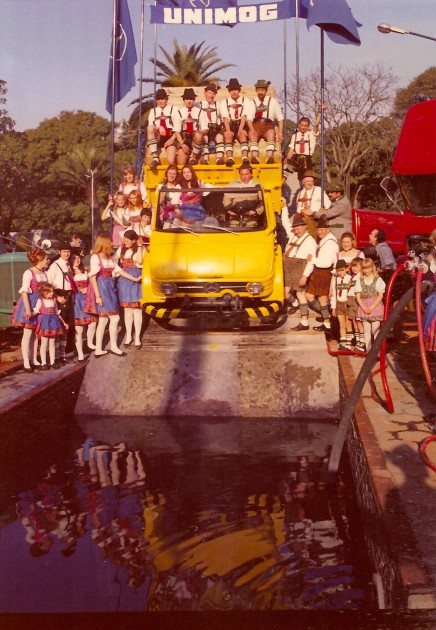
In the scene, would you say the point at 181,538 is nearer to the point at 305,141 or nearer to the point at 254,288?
the point at 254,288

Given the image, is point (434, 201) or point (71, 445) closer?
point (434, 201)

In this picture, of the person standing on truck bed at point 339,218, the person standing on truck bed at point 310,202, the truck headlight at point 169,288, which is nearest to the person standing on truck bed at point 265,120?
the person standing on truck bed at point 310,202

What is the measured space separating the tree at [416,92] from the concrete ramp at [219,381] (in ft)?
98.7

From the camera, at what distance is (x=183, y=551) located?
20.1 ft

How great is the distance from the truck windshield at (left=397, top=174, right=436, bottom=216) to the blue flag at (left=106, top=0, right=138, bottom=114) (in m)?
9.93

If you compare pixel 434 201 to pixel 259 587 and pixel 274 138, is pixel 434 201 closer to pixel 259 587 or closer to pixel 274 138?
pixel 259 587

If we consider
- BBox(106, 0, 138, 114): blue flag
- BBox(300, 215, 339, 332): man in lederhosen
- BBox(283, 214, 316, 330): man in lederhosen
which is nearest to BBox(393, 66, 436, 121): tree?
BBox(106, 0, 138, 114): blue flag

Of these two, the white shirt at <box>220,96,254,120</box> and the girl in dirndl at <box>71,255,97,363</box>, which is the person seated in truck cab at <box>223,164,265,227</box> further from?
the white shirt at <box>220,96,254,120</box>

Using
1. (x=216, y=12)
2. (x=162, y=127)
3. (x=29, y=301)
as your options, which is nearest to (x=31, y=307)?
(x=29, y=301)

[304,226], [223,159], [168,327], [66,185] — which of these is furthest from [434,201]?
[66,185]

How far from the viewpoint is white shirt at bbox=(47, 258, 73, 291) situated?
12.1m

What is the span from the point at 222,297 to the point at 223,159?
4.61 meters

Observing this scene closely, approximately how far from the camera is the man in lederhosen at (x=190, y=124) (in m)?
16.2

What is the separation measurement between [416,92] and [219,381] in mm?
34318
